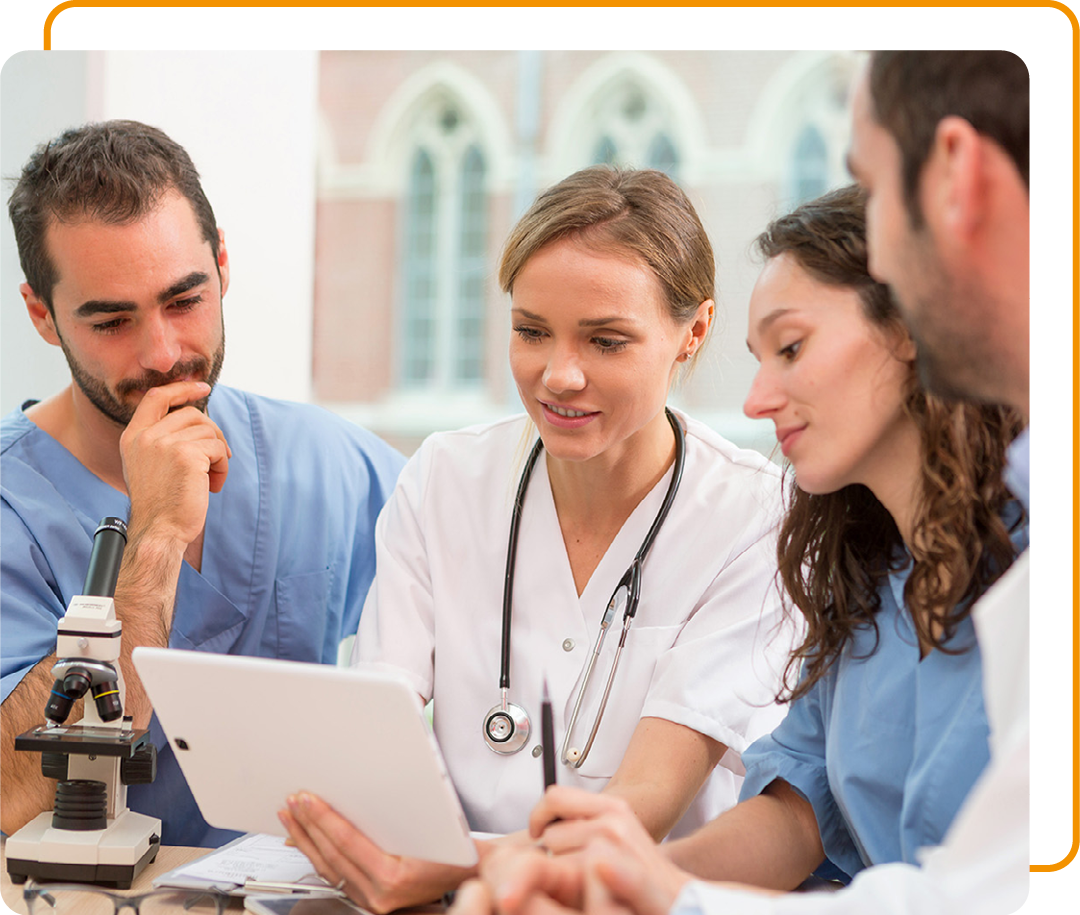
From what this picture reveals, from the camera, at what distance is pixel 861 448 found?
49.9 inches

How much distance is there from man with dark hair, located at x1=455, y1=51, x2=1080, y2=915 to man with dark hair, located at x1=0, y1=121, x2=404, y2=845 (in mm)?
902

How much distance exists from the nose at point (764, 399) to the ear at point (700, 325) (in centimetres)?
52

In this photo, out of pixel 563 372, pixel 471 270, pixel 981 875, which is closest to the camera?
pixel 981 875

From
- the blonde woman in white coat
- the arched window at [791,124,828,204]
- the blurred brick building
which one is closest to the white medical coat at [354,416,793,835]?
the blonde woman in white coat

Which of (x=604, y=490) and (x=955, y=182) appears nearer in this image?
(x=955, y=182)

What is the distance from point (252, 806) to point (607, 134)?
42.4 feet

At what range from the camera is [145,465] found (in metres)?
1.83

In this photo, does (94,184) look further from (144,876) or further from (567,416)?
(144,876)

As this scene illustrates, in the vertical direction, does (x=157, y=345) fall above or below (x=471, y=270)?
below

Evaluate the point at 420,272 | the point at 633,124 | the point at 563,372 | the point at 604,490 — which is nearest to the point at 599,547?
the point at 604,490

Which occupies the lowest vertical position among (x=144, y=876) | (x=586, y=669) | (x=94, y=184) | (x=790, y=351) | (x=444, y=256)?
(x=144, y=876)

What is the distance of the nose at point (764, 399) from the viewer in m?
1.30

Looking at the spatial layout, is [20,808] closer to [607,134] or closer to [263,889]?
[263,889]

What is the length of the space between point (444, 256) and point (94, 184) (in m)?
11.7
